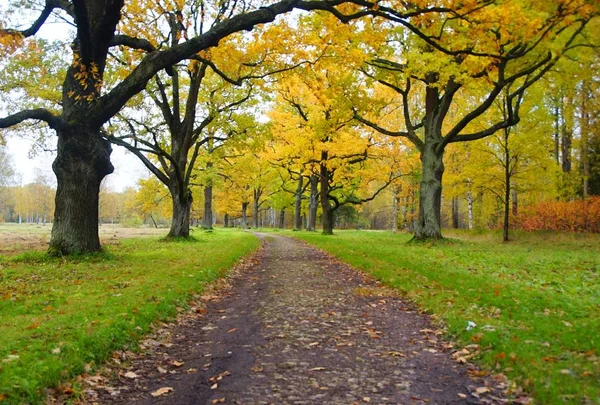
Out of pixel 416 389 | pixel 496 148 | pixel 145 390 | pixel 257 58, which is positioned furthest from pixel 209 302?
pixel 496 148

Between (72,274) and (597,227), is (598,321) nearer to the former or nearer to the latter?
(72,274)

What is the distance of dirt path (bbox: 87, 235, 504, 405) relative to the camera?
14.0ft

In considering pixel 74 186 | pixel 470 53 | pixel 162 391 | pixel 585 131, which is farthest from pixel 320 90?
pixel 585 131

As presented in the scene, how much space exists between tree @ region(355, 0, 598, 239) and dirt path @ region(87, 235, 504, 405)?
700 cm

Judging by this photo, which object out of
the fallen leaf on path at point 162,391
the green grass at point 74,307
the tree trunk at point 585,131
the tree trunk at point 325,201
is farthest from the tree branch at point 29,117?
the tree trunk at point 585,131

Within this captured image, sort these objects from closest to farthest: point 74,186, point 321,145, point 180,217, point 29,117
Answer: point 29,117, point 74,186, point 180,217, point 321,145

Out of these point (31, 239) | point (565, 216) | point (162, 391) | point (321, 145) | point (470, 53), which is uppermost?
point (321, 145)

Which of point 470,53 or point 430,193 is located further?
point 430,193

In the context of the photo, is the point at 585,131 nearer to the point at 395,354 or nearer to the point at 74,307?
the point at 395,354

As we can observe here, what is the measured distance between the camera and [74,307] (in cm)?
687

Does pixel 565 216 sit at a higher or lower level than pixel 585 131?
lower

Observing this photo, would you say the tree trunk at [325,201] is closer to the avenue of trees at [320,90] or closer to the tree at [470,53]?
the avenue of trees at [320,90]

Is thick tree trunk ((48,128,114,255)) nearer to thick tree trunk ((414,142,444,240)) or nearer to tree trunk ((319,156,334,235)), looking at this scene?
thick tree trunk ((414,142,444,240))

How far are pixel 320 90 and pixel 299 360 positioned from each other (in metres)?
13.5
